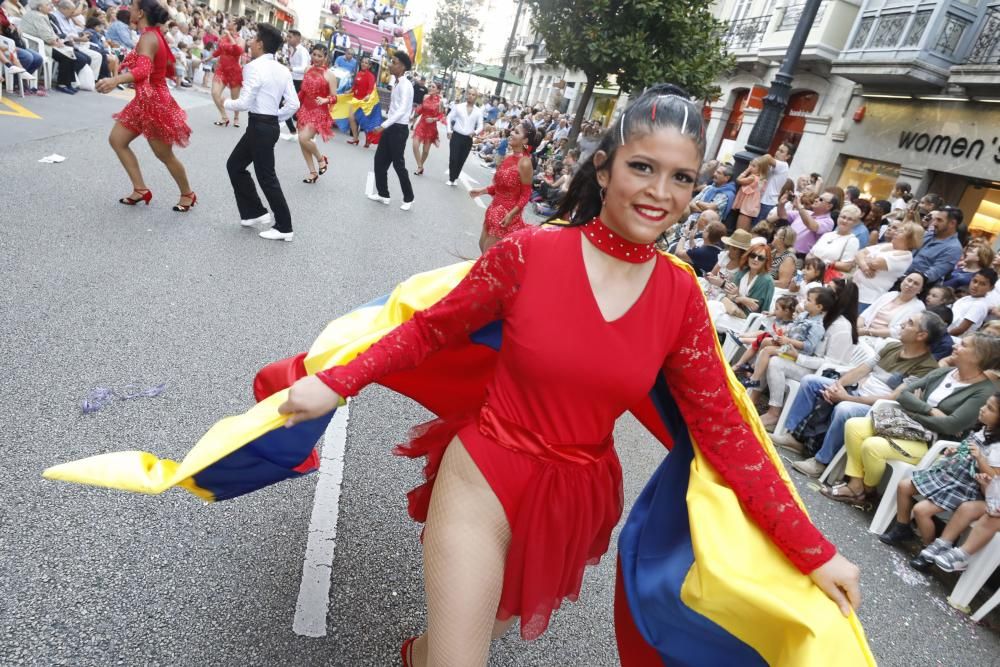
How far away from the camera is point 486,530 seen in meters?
1.72

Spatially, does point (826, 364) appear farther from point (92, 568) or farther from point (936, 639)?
point (92, 568)

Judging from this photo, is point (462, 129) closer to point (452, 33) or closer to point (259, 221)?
point (259, 221)

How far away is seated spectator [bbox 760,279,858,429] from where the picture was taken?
5656mm

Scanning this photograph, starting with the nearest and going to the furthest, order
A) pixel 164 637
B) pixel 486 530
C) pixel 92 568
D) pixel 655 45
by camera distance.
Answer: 1. pixel 486 530
2. pixel 164 637
3. pixel 92 568
4. pixel 655 45

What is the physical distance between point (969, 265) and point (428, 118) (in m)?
10.4

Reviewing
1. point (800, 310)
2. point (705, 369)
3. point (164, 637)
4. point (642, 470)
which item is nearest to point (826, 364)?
point (800, 310)

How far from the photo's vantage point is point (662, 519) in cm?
195

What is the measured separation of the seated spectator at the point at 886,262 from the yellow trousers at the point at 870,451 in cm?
283

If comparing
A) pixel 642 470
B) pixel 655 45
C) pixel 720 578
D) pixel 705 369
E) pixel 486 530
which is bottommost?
pixel 642 470

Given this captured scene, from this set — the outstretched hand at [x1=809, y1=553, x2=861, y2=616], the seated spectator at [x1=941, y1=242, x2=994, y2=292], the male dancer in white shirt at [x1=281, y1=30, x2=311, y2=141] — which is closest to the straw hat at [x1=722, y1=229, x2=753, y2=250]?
the seated spectator at [x1=941, y1=242, x2=994, y2=292]

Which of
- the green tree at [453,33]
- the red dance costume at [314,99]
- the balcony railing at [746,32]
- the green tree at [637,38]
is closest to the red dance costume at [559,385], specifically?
the red dance costume at [314,99]

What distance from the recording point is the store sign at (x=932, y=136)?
1301 cm

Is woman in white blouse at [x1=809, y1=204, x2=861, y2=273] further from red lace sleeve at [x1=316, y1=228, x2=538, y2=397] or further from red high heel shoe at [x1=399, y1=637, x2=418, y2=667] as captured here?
red high heel shoe at [x1=399, y1=637, x2=418, y2=667]

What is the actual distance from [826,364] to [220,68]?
11103mm
